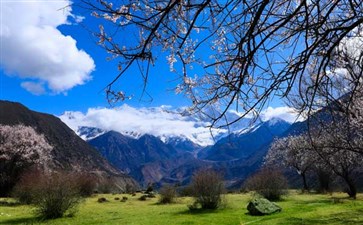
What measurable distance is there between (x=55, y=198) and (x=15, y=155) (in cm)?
2219

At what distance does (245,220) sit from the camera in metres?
20.7

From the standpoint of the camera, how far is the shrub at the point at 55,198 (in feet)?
80.0

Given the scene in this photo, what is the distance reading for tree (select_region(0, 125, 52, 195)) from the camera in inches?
1731

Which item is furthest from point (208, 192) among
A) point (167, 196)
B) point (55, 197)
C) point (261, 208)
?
point (55, 197)

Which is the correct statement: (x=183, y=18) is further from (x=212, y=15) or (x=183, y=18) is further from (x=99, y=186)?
(x=99, y=186)

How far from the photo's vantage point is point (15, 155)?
44469mm

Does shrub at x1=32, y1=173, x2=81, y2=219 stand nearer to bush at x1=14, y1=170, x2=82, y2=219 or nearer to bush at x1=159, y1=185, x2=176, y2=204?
bush at x1=14, y1=170, x2=82, y2=219

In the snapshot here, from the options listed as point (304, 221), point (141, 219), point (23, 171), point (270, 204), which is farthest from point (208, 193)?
point (23, 171)

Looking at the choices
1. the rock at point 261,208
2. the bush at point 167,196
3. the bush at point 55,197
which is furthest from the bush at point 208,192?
the bush at point 167,196

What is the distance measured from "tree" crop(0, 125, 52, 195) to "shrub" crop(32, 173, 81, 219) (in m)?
19.7

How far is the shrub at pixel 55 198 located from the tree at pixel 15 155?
1973cm

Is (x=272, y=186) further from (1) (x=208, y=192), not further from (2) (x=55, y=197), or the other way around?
(2) (x=55, y=197)

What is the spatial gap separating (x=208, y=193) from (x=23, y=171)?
23.7m

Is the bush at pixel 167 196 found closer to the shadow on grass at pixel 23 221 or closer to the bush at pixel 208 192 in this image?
the bush at pixel 208 192
